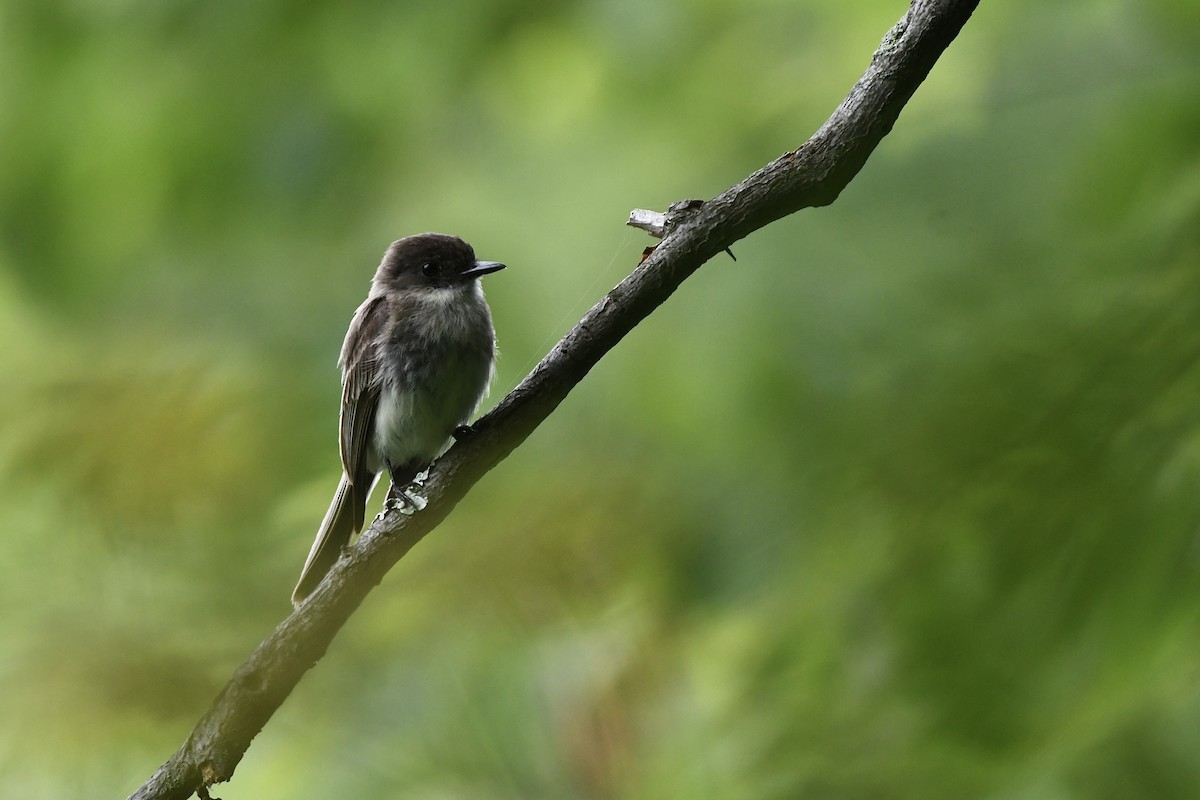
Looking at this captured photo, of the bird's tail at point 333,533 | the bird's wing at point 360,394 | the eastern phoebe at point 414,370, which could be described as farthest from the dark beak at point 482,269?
the bird's tail at point 333,533

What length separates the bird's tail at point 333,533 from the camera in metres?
1.96

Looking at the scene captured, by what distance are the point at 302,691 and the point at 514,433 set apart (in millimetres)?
558

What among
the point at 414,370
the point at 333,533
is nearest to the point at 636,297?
the point at 333,533

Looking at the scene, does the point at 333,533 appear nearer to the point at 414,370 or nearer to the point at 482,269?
the point at 414,370

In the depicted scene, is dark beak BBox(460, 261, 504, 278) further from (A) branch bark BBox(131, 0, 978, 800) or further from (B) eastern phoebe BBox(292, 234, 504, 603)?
(A) branch bark BBox(131, 0, 978, 800)

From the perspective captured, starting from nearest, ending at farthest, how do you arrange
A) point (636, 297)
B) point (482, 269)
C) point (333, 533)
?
1. point (636, 297)
2. point (333, 533)
3. point (482, 269)

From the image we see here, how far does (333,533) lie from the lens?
2217 mm

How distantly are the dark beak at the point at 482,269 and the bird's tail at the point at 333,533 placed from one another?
1.68 feet

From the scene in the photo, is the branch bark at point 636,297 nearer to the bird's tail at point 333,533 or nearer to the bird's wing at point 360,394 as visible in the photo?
the bird's tail at point 333,533

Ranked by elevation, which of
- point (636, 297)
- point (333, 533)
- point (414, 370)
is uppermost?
point (414, 370)

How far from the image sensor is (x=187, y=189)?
2467 mm

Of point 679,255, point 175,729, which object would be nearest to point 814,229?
point 679,255

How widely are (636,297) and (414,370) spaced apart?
47.0 inches

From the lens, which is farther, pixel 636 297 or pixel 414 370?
pixel 414 370
